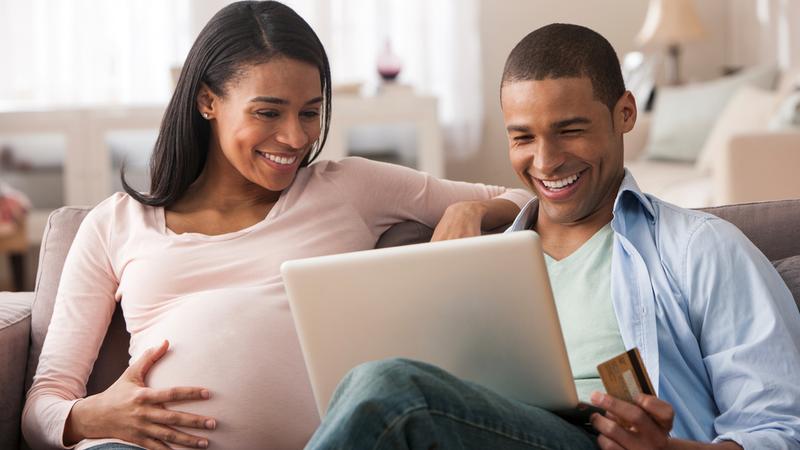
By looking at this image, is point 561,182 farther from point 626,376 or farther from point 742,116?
point 742,116

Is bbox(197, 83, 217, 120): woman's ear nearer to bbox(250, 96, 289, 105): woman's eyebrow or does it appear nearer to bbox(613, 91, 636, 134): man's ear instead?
bbox(250, 96, 289, 105): woman's eyebrow

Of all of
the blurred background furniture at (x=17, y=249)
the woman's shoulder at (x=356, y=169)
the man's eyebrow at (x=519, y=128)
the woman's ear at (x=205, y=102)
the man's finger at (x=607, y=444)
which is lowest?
the blurred background furniture at (x=17, y=249)

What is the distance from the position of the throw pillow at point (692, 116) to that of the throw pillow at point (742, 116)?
0.68ft

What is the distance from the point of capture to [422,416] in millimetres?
1112

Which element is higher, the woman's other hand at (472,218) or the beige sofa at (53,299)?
the woman's other hand at (472,218)

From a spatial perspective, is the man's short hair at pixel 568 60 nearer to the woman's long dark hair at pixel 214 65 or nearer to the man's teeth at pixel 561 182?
the man's teeth at pixel 561 182

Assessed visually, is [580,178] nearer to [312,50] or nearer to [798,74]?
[312,50]

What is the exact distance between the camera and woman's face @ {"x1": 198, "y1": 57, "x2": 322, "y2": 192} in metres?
1.67

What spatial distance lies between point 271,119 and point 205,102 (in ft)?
0.50

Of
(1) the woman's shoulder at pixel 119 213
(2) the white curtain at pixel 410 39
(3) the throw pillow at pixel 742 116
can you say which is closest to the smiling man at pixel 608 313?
(1) the woman's shoulder at pixel 119 213

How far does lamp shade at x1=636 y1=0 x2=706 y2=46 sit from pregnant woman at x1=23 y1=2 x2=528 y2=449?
3731 millimetres

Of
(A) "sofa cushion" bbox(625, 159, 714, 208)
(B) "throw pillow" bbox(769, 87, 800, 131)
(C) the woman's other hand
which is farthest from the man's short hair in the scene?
(B) "throw pillow" bbox(769, 87, 800, 131)

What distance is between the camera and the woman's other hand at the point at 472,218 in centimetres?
160

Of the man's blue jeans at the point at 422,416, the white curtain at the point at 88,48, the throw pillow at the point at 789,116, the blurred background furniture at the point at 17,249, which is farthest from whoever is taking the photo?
the white curtain at the point at 88,48
